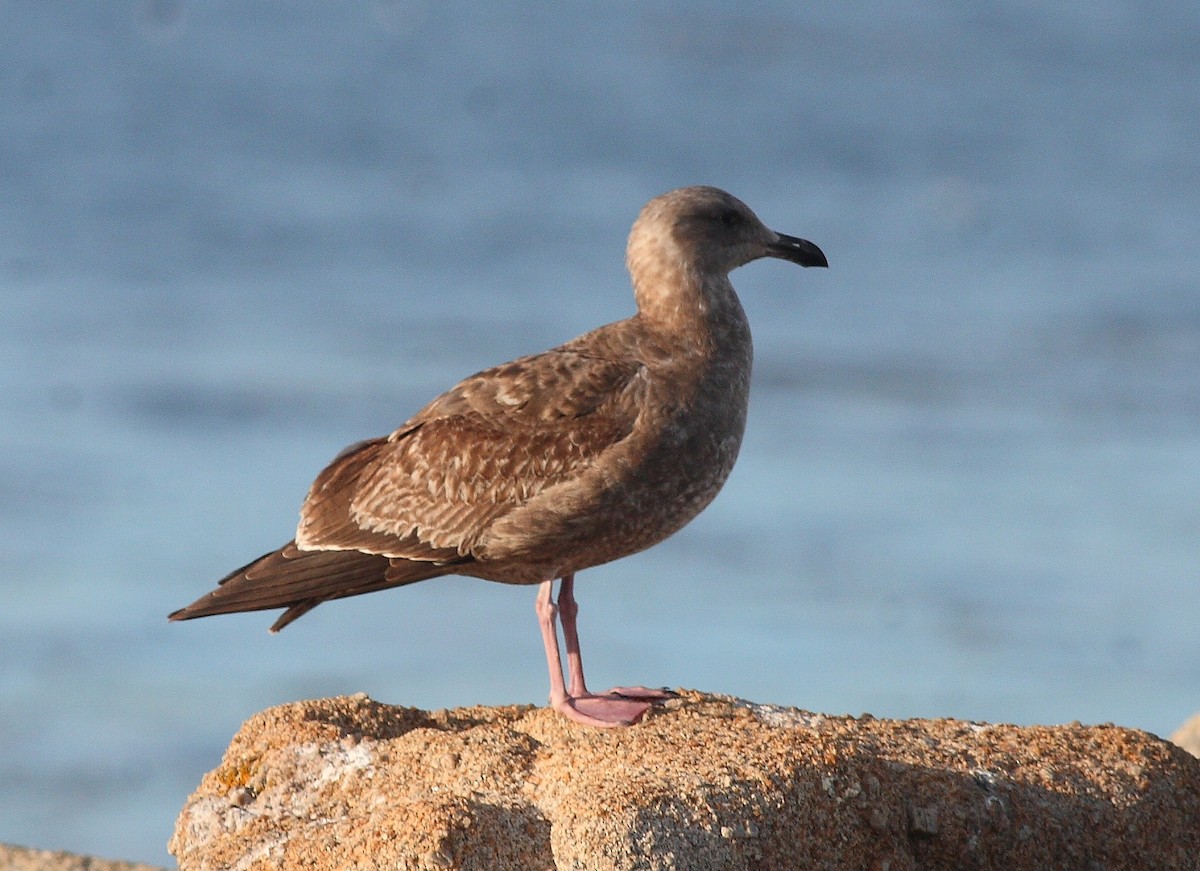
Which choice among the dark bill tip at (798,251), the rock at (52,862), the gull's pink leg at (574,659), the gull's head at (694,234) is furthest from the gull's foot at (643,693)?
the rock at (52,862)

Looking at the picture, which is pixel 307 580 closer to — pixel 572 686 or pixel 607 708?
pixel 572 686

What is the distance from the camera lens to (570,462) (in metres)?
9.01

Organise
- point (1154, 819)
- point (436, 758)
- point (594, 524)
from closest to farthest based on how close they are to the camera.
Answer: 1. point (436, 758)
2. point (1154, 819)
3. point (594, 524)

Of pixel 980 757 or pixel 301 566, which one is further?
pixel 301 566

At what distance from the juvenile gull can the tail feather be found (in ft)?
0.03

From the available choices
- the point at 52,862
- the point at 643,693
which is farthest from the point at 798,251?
the point at 52,862

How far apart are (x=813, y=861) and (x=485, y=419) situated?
383 cm

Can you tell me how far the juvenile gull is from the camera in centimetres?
889

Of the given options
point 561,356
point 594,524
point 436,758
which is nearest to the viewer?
point 436,758

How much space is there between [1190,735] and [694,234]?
34.2 ft

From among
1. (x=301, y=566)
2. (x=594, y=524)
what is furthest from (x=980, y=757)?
(x=301, y=566)

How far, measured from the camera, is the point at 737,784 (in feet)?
23.2

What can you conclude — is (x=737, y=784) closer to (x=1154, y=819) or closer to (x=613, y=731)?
(x=613, y=731)

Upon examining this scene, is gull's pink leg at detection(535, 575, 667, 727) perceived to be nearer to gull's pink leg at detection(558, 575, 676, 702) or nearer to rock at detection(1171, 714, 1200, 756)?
gull's pink leg at detection(558, 575, 676, 702)
